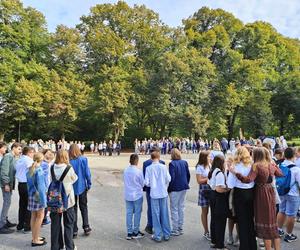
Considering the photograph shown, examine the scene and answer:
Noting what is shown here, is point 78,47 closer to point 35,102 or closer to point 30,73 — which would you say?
point 30,73

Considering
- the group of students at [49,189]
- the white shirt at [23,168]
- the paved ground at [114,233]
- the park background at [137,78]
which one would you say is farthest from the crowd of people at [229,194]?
the park background at [137,78]

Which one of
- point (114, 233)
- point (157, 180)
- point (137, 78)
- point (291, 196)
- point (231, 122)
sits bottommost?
point (114, 233)

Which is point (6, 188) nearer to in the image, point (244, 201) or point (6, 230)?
point (6, 230)

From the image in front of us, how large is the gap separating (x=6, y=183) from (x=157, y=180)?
11.0ft

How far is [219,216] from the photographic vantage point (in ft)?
20.1

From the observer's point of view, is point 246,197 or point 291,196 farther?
point 291,196

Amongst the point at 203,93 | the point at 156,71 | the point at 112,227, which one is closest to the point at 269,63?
the point at 203,93

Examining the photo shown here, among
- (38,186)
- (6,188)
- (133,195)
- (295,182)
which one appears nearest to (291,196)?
(295,182)

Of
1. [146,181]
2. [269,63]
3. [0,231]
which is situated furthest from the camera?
[269,63]

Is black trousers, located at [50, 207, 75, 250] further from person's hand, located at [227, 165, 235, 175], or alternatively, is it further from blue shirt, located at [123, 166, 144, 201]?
person's hand, located at [227, 165, 235, 175]

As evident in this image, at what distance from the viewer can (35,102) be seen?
3625 centimetres

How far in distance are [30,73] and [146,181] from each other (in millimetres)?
35663

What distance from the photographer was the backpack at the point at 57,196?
5973mm

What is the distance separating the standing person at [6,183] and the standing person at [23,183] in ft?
0.86
